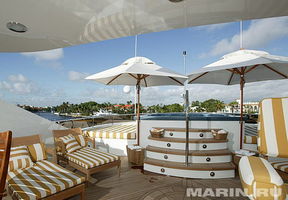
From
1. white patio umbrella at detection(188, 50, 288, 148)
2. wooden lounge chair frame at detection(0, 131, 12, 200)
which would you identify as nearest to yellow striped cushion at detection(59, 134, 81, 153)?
wooden lounge chair frame at detection(0, 131, 12, 200)

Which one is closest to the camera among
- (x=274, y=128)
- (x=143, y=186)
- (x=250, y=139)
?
(x=274, y=128)

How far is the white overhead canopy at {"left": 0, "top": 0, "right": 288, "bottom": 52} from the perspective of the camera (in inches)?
87.7

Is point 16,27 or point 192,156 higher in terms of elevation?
point 16,27

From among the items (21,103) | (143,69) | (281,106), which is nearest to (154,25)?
(143,69)

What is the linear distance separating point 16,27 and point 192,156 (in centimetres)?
424

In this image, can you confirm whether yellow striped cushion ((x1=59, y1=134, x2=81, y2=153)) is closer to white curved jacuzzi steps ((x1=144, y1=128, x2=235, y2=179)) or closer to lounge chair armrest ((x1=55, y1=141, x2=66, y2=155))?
lounge chair armrest ((x1=55, y1=141, x2=66, y2=155))

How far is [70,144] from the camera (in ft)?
11.4

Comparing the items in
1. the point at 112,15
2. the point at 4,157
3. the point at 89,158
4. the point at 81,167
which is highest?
the point at 112,15

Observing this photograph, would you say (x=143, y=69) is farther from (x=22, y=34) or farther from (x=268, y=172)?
(x=268, y=172)

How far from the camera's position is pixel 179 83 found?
5020 millimetres

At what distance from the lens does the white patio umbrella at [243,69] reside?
3206mm

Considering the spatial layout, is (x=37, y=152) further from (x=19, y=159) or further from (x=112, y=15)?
(x=112, y=15)

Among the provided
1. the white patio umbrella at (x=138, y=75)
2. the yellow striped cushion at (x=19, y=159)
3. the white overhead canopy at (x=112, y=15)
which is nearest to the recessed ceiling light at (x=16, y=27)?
the white overhead canopy at (x=112, y=15)

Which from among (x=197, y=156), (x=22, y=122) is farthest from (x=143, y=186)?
(x=22, y=122)
